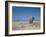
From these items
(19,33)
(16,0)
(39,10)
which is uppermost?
(16,0)

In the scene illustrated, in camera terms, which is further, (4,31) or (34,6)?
(34,6)

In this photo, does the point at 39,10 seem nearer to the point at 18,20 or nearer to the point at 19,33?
the point at 18,20

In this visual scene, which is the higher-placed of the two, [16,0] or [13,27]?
[16,0]

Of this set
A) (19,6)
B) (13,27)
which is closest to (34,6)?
(19,6)

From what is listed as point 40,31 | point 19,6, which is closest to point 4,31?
point 19,6

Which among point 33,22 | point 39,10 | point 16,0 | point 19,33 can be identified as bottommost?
point 19,33

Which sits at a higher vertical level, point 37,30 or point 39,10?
point 39,10

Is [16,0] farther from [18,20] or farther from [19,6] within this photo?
[18,20]

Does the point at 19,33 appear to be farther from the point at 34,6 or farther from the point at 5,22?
the point at 34,6
